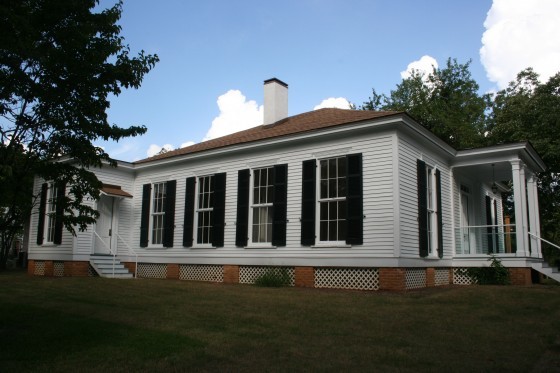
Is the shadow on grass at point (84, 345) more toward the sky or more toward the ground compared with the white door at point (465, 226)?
more toward the ground

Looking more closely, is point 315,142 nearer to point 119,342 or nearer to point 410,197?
point 410,197

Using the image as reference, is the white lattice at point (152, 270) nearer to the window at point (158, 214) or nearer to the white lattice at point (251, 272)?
the window at point (158, 214)

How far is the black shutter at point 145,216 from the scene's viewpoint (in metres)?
18.6

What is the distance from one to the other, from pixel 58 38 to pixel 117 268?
43.3 feet

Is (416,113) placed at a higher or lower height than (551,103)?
higher

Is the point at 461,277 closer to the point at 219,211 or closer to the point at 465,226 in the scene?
the point at 465,226

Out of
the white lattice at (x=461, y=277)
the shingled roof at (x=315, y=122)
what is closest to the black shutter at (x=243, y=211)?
the shingled roof at (x=315, y=122)

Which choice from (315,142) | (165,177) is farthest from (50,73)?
(165,177)

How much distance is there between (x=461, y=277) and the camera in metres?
15.6

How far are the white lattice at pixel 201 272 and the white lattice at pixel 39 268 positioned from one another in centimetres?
585

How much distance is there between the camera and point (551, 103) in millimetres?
24438

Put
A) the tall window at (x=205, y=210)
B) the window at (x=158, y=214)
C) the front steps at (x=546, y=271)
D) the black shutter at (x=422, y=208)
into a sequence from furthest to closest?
1. the window at (x=158, y=214)
2. the tall window at (x=205, y=210)
3. the front steps at (x=546, y=271)
4. the black shutter at (x=422, y=208)

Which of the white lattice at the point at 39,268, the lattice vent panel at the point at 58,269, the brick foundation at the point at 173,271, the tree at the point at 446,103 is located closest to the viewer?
the brick foundation at the point at 173,271

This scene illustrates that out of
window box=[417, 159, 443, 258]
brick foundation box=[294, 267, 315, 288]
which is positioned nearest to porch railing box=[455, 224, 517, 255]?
window box=[417, 159, 443, 258]
